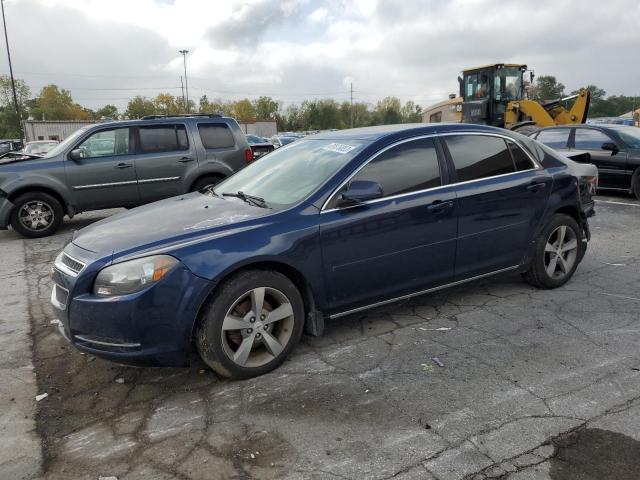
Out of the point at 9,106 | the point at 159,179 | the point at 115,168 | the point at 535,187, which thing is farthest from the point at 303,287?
the point at 9,106

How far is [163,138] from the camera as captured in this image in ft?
30.1

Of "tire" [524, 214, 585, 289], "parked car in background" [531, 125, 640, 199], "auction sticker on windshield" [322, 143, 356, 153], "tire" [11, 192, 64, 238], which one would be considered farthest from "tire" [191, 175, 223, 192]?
"parked car in background" [531, 125, 640, 199]

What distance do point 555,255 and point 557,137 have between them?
7130 mm

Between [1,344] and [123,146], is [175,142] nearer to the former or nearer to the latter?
[123,146]

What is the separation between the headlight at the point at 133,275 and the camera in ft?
10.3

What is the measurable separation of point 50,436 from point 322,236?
201 centimetres

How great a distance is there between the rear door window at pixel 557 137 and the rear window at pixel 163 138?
7468mm

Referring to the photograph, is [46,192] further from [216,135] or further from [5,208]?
[216,135]

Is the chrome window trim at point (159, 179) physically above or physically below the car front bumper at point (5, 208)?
above

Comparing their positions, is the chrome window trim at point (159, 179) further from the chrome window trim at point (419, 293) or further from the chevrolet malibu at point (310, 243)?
the chrome window trim at point (419, 293)

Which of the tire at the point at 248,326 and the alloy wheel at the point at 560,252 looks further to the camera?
the alloy wheel at the point at 560,252

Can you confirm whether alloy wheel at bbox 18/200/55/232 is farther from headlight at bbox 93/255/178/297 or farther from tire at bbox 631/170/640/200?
tire at bbox 631/170/640/200

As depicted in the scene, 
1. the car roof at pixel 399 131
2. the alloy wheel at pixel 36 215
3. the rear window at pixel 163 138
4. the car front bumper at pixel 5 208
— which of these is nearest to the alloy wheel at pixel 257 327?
the car roof at pixel 399 131

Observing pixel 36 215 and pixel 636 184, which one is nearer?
pixel 36 215
